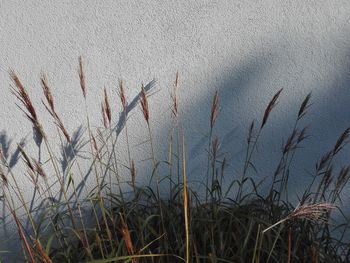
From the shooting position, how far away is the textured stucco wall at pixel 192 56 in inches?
107

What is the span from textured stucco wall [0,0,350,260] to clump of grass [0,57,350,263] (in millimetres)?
61

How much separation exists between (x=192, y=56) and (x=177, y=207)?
25.6 inches

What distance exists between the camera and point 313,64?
2.76 m

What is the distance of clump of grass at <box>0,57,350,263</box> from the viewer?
7.98 ft

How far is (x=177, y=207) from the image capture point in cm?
269

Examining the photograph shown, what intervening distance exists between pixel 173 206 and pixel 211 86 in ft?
1.81

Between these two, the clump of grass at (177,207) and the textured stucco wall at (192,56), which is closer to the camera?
the clump of grass at (177,207)

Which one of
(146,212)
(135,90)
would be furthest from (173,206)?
(135,90)

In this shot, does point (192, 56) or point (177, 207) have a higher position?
point (192, 56)

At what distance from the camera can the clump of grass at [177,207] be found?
2.43 metres

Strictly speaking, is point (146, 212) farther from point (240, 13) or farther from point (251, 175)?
point (240, 13)

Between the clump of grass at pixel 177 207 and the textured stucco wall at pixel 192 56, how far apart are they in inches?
2.4

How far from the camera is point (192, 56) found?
274cm

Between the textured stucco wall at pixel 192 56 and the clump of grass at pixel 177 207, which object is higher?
the textured stucco wall at pixel 192 56
